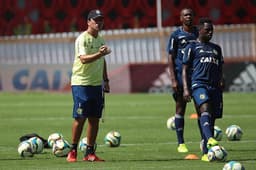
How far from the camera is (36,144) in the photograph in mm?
16266

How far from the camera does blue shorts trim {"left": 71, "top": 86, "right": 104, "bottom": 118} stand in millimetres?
15352

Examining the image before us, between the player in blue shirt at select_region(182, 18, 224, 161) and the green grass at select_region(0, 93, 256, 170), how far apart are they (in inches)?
33.4

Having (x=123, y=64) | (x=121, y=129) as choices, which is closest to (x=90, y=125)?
(x=121, y=129)

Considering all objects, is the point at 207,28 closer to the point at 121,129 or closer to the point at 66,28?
the point at 121,129

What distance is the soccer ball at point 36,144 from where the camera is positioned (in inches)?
637

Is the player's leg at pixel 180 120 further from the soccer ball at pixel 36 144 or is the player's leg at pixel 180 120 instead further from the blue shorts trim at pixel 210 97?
the soccer ball at pixel 36 144

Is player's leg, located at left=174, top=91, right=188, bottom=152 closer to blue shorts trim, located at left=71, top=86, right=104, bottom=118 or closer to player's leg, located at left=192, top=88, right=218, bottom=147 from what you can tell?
player's leg, located at left=192, top=88, right=218, bottom=147

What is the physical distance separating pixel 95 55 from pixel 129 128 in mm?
7079

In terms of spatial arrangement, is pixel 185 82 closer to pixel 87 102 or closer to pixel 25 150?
pixel 87 102

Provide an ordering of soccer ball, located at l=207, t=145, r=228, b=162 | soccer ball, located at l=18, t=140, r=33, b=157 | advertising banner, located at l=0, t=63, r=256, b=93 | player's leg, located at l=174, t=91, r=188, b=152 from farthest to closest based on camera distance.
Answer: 1. advertising banner, located at l=0, t=63, r=256, b=93
2. player's leg, located at l=174, t=91, r=188, b=152
3. soccer ball, located at l=18, t=140, r=33, b=157
4. soccer ball, located at l=207, t=145, r=228, b=162

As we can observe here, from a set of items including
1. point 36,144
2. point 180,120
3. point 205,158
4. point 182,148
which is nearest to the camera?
point 205,158

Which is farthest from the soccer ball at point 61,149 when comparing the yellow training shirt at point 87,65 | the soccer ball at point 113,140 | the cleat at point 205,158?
the cleat at point 205,158

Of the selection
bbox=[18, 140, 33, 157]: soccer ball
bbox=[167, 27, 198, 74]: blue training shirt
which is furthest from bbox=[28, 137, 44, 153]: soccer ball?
bbox=[167, 27, 198, 74]: blue training shirt

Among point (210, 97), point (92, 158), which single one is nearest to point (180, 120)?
point (210, 97)
